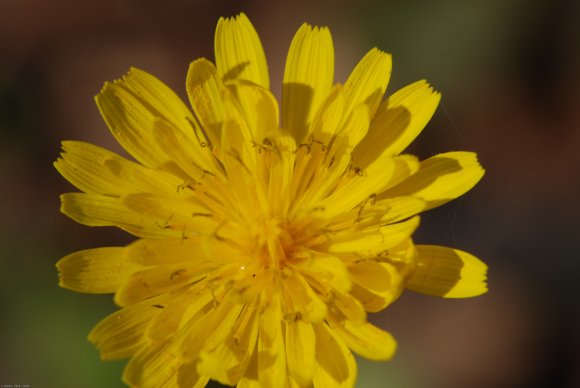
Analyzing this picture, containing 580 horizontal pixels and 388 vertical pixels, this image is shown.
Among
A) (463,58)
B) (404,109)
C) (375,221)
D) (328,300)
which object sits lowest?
(328,300)

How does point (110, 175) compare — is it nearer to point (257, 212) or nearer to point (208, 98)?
point (208, 98)

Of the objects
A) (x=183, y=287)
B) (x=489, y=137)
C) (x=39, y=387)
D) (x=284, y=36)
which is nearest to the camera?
(x=183, y=287)

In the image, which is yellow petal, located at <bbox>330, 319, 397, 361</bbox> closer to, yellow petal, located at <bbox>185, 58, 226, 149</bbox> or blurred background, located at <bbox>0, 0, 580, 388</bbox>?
yellow petal, located at <bbox>185, 58, 226, 149</bbox>

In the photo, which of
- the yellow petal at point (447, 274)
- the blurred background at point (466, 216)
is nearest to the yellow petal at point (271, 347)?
the yellow petal at point (447, 274)

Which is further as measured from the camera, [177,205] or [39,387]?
[39,387]

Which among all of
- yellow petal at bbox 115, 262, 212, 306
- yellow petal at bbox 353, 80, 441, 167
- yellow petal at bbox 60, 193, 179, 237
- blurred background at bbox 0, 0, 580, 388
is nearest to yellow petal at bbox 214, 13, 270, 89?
yellow petal at bbox 353, 80, 441, 167

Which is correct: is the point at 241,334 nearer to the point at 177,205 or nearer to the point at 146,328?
the point at 146,328

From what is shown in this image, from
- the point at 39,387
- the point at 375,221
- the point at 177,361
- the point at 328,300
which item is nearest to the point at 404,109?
the point at 375,221
